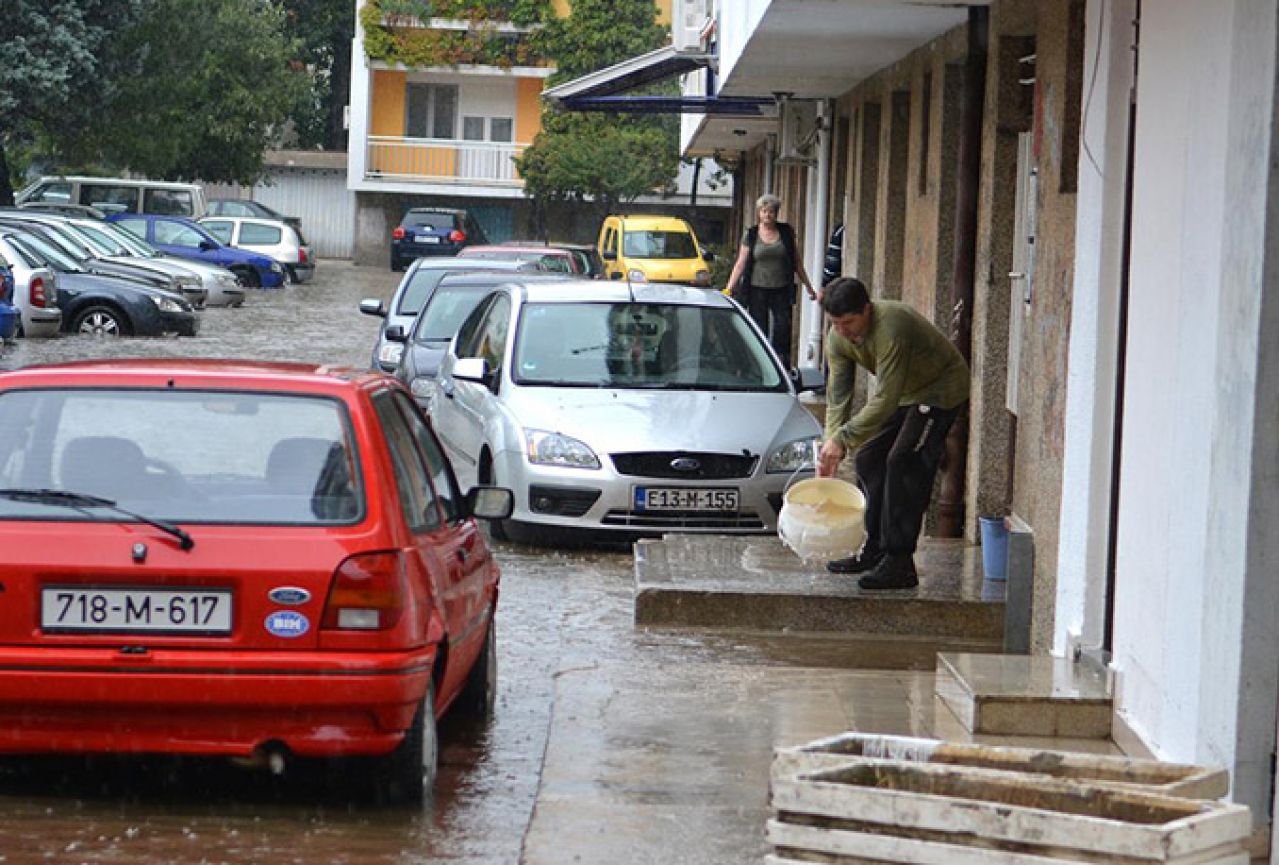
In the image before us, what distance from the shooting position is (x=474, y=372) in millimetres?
13812

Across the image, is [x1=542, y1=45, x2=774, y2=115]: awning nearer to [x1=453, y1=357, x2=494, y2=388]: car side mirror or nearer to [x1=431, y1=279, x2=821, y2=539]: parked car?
[x1=431, y1=279, x2=821, y2=539]: parked car

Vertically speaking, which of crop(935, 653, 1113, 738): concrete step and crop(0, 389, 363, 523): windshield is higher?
crop(0, 389, 363, 523): windshield

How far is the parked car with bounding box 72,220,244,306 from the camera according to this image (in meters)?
37.8

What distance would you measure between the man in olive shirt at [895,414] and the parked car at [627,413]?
1.88 metres

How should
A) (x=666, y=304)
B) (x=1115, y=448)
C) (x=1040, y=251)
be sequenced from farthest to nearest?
(x=666, y=304) → (x=1040, y=251) → (x=1115, y=448)

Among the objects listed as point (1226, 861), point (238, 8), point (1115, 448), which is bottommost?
point (1226, 861)

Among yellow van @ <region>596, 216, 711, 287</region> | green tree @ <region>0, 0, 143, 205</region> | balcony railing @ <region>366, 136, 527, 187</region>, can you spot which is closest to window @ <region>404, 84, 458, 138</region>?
balcony railing @ <region>366, 136, 527, 187</region>

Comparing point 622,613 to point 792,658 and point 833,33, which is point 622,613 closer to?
point 792,658

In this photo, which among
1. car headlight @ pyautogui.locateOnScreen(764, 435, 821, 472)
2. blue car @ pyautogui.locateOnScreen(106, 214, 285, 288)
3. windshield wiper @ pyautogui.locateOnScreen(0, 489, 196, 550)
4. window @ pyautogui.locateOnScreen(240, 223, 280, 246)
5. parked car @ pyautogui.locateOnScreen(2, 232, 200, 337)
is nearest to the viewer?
windshield wiper @ pyautogui.locateOnScreen(0, 489, 196, 550)

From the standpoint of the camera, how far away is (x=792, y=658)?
995cm

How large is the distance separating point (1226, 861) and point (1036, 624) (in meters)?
5.17

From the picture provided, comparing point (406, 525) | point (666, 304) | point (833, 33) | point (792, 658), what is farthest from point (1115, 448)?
point (833, 33)

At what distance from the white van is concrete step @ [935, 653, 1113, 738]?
41.3 metres

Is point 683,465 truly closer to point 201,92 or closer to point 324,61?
point 201,92
